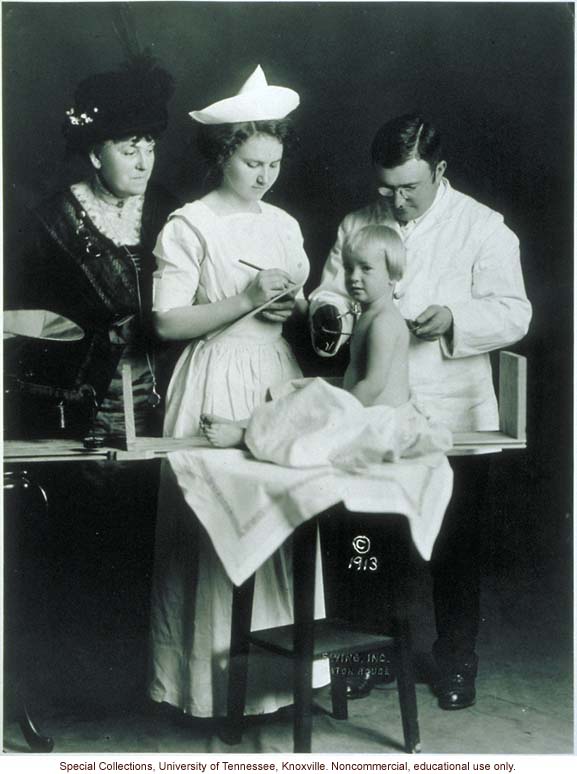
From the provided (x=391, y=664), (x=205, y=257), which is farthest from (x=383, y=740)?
(x=205, y=257)

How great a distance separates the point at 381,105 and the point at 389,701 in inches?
57.4

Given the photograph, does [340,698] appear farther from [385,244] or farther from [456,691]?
[385,244]

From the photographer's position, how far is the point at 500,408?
227 cm

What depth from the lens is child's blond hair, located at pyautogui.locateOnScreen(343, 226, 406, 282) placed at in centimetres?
200

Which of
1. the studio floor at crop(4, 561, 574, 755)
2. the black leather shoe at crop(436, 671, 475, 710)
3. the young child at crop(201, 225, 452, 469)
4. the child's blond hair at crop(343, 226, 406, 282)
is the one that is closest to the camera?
the young child at crop(201, 225, 452, 469)

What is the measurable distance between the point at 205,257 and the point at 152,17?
593mm

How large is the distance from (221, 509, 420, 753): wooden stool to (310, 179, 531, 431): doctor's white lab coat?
470 millimetres

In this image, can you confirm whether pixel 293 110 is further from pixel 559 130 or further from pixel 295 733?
pixel 295 733

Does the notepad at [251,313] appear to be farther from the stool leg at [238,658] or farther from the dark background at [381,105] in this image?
the stool leg at [238,658]

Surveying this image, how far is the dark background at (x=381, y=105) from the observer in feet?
7.25

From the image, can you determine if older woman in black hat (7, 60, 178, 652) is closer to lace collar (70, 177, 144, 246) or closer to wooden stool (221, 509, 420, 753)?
lace collar (70, 177, 144, 246)

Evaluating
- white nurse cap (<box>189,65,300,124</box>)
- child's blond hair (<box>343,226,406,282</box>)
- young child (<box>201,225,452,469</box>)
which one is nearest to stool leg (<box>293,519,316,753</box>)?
young child (<box>201,225,452,469</box>)

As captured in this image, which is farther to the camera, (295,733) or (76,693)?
(76,693)

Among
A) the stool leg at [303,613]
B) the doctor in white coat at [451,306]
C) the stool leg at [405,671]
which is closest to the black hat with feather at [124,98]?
the doctor in white coat at [451,306]
